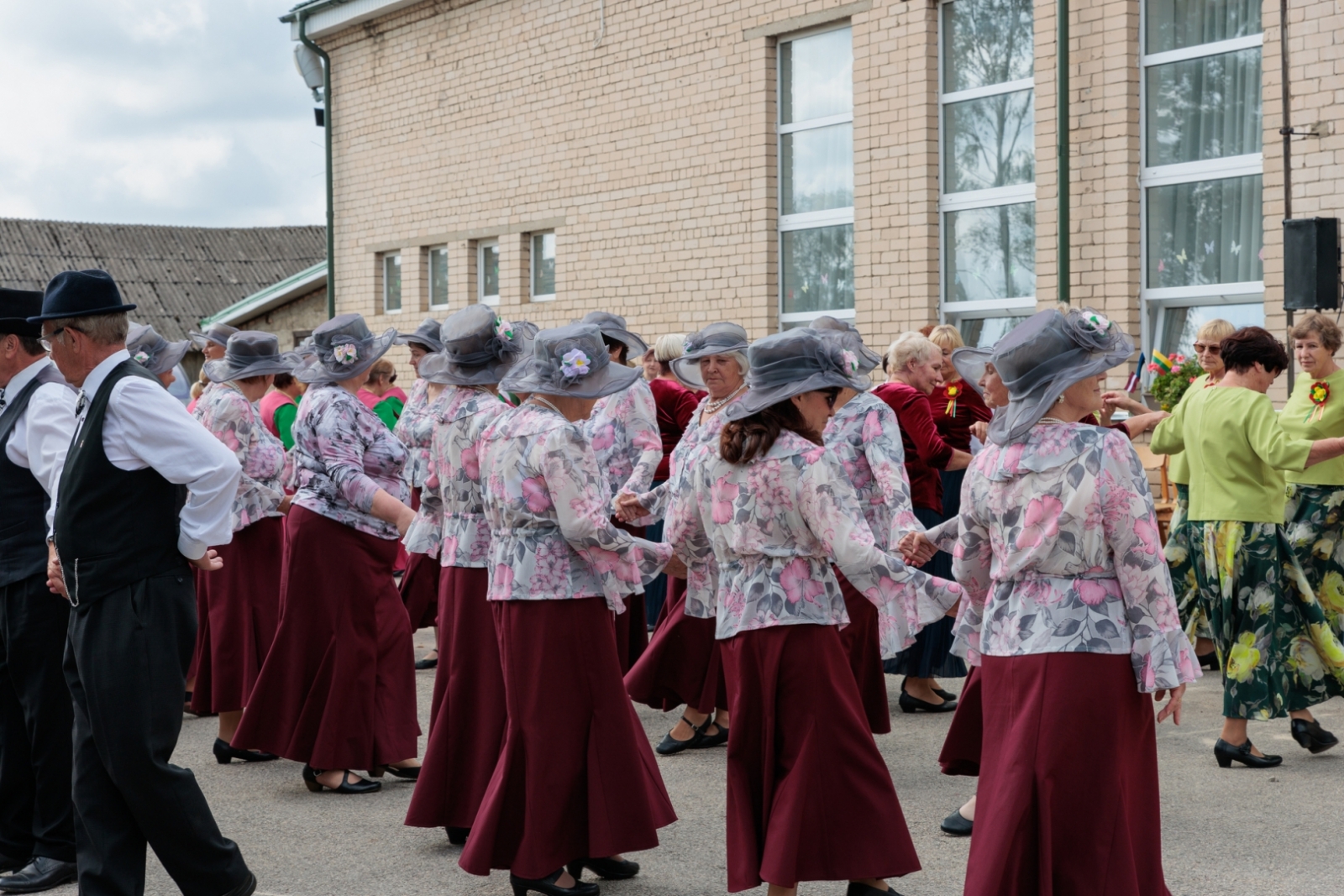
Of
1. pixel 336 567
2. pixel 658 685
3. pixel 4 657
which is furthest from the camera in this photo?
pixel 658 685

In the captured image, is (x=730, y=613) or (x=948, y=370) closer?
(x=730, y=613)

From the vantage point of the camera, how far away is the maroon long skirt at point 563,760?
5.00 metres

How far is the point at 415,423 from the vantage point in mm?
7426

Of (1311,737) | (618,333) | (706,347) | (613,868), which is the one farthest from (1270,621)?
(618,333)

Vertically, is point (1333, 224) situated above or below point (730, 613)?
above

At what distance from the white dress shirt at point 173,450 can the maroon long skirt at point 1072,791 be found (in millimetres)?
2409

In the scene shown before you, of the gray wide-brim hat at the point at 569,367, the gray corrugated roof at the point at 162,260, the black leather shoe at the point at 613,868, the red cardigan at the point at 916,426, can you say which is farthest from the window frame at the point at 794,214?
the gray corrugated roof at the point at 162,260

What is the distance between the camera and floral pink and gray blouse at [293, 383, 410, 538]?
21.0ft

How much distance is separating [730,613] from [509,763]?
3.15ft

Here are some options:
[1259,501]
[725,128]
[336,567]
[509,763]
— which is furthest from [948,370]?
[725,128]

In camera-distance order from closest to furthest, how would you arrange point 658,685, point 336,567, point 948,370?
point 336,567
point 658,685
point 948,370

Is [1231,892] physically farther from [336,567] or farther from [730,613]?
[336,567]

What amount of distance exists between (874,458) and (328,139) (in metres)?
14.4

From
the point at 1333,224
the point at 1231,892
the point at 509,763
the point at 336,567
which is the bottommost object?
the point at 1231,892
